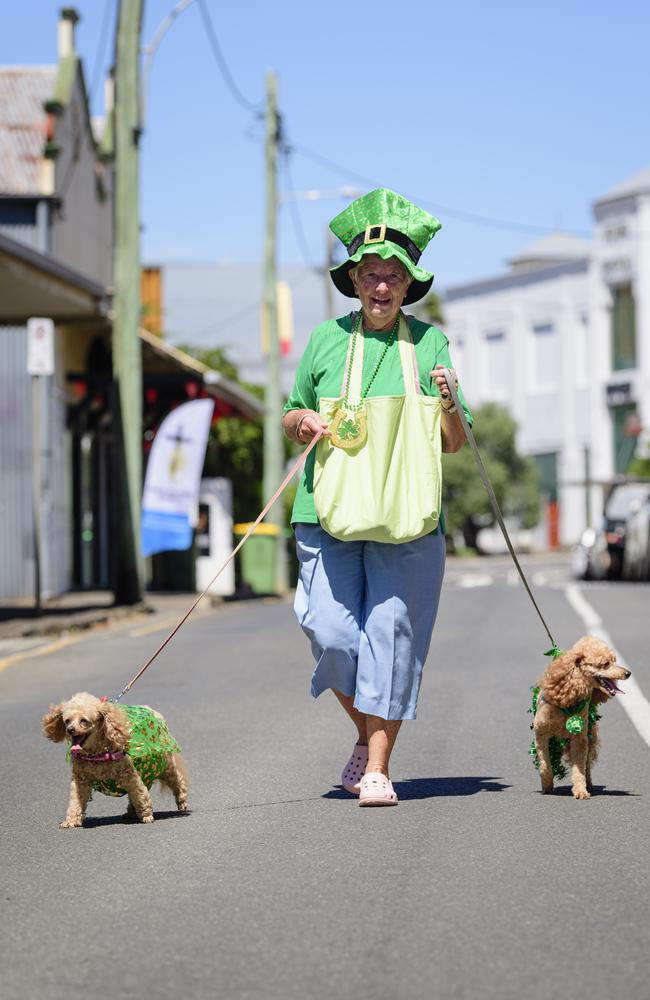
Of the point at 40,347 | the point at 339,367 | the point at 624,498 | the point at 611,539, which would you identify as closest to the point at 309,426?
the point at 339,367

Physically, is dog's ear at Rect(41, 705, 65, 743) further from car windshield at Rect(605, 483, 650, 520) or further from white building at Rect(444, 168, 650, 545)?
white building at Rect(444, 168, 650, 545)

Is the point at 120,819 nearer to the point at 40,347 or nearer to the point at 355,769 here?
the point at 355,769

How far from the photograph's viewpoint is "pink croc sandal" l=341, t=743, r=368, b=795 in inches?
276

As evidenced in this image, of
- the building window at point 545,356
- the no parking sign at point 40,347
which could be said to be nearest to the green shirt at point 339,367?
the no parking sign at point 40,347

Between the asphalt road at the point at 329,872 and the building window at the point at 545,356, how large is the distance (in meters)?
63.5

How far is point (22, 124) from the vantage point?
89.5 feet

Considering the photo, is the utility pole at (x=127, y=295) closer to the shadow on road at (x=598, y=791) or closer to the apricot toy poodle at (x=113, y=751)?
the shadow on road at (x=598, y=791)

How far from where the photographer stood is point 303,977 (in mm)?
4305

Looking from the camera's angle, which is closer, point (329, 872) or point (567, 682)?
point (329, 872)

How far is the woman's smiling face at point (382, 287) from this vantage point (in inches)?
271

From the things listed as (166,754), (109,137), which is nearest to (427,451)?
(166,754)

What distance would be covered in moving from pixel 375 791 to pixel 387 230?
2166 mm

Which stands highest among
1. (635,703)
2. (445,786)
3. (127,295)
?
(127,295)

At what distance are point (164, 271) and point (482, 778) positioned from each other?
72136 mm
